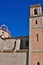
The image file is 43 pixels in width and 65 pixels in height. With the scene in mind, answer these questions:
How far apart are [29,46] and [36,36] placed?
1797 mm

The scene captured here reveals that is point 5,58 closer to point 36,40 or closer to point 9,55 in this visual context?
point 9,55

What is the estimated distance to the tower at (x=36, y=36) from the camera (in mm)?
21891

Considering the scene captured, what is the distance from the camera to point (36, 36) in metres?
23.2

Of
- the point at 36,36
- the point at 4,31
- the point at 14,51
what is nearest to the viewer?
the point at 36,36

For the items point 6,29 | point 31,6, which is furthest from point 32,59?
point 6,29

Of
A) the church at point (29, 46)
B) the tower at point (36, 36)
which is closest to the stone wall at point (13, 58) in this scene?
the church at point (29, 46)

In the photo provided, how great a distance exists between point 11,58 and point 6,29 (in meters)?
18.1

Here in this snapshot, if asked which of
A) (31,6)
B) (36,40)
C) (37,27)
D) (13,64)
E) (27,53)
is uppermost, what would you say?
(31,6)

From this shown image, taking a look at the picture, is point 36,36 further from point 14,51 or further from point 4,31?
point 4,31

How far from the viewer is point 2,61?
2364 cm

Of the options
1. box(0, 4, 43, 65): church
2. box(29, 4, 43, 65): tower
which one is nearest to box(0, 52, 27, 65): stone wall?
box(0, 4, 43, 65): church

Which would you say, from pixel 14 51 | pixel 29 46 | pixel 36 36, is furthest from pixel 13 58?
pixel 36 36

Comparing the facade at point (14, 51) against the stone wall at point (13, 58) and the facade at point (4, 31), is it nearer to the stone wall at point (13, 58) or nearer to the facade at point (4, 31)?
the stone wall at point (13, 58)

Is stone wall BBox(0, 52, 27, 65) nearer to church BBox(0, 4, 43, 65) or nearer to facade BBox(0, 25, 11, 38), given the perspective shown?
church BBox(0, 4, 43, 65)
